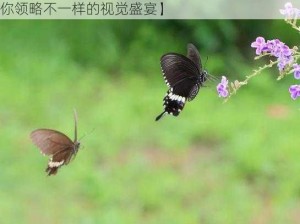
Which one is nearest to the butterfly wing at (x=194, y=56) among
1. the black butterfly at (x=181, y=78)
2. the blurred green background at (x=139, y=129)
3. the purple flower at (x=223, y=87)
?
the black butterfly at (x=181, y=78)

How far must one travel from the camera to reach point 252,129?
5.95 m

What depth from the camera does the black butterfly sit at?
205 cm

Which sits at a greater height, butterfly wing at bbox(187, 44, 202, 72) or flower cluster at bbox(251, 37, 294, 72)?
butterfly wing at bbox(187, 44, 202, 72)

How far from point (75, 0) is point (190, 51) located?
4.08 m

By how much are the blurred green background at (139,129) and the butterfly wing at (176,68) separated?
2668 millimetres

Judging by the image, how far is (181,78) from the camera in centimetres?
209

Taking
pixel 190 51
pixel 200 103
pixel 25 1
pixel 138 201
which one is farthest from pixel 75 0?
pixel 190 51

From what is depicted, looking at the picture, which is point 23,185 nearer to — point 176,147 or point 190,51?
point 176,147

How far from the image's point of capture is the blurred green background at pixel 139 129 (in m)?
Answer: 4.94

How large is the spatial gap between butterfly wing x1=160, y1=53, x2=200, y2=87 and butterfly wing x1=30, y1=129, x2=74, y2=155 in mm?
425

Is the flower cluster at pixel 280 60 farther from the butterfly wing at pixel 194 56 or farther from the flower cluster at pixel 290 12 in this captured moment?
the butterfly wing at pixel 194 56

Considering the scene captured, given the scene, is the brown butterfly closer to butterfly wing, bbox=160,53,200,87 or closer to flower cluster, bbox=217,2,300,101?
butterfly wing, bbox=160,53,200,87

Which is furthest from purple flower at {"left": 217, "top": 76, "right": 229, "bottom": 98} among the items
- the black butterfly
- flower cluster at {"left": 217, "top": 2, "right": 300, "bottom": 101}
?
the black butterfly

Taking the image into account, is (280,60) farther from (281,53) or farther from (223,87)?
(223,87)
